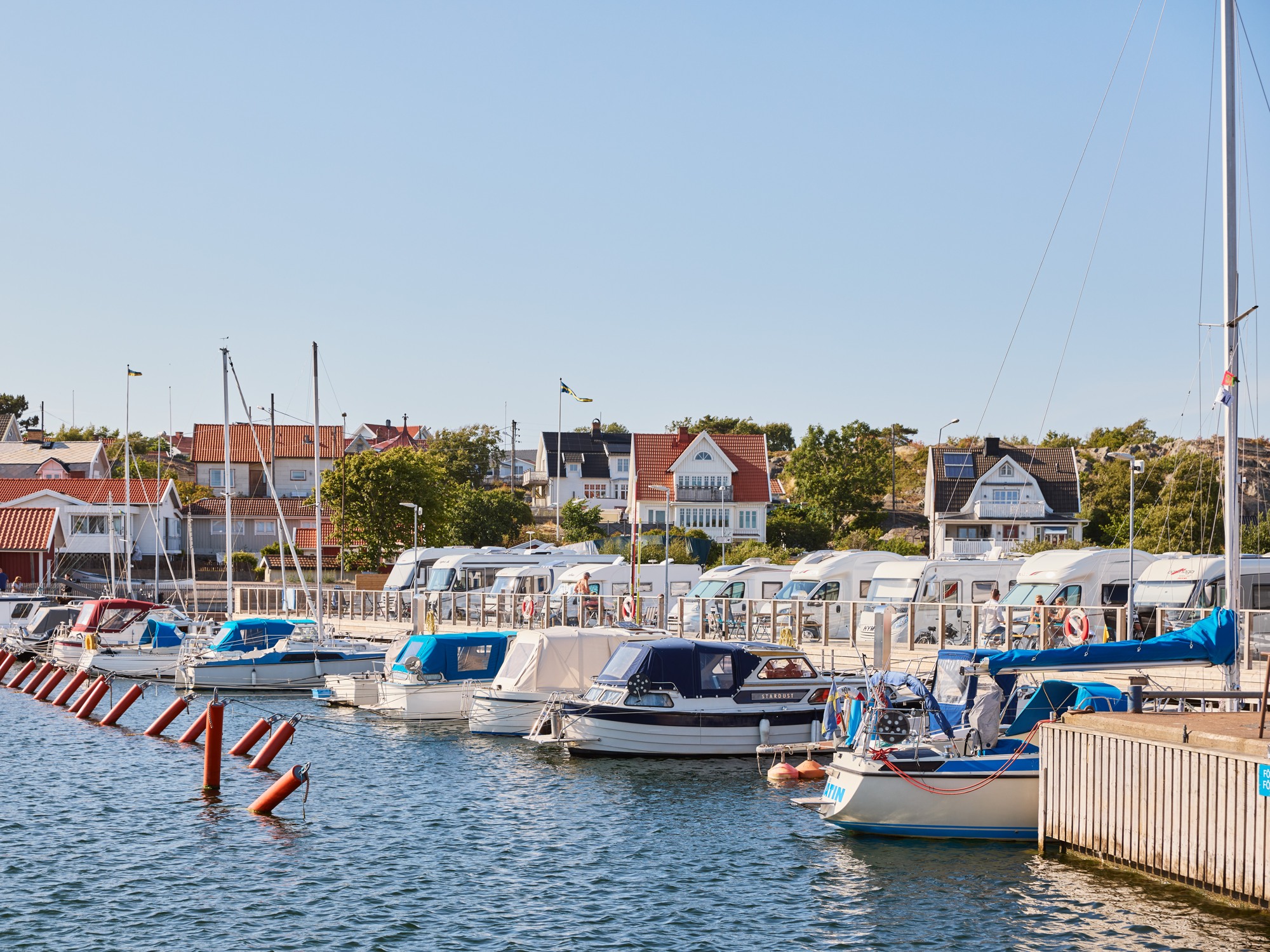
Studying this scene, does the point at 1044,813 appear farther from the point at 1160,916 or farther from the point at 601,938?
→ the point at 601,938

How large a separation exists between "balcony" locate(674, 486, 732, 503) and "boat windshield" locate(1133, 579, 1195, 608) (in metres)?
57.3

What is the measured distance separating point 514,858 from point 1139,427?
98421 mm

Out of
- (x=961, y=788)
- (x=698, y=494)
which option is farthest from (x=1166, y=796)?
(x=698, y=494)

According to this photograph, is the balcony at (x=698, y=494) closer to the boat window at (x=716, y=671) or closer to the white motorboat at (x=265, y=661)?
the white motorboat at (x=265, y=661)

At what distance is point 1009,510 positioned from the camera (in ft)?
287

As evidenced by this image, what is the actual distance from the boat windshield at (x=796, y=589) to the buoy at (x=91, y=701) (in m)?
21.9

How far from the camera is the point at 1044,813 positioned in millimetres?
18562

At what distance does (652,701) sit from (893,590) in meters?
17.7

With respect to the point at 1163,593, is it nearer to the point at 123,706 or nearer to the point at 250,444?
the point at 123,706

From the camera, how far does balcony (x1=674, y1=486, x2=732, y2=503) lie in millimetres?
93500

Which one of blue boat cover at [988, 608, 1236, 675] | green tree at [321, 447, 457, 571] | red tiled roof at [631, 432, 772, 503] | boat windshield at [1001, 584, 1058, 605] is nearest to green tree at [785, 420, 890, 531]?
red tiled roof at [631, 432, 772, 503]

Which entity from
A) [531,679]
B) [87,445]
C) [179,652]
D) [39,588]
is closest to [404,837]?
[531,679]

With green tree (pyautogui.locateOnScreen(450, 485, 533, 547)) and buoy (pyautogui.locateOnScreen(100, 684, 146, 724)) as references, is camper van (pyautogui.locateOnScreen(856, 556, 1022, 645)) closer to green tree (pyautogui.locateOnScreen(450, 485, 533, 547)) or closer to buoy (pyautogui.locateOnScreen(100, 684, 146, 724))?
buoy (pyautogui.locateOnScreen(100, 684, 146, 724))

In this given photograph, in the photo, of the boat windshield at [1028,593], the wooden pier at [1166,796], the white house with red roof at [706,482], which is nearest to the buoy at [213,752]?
the wooden pier at [1166,796]
